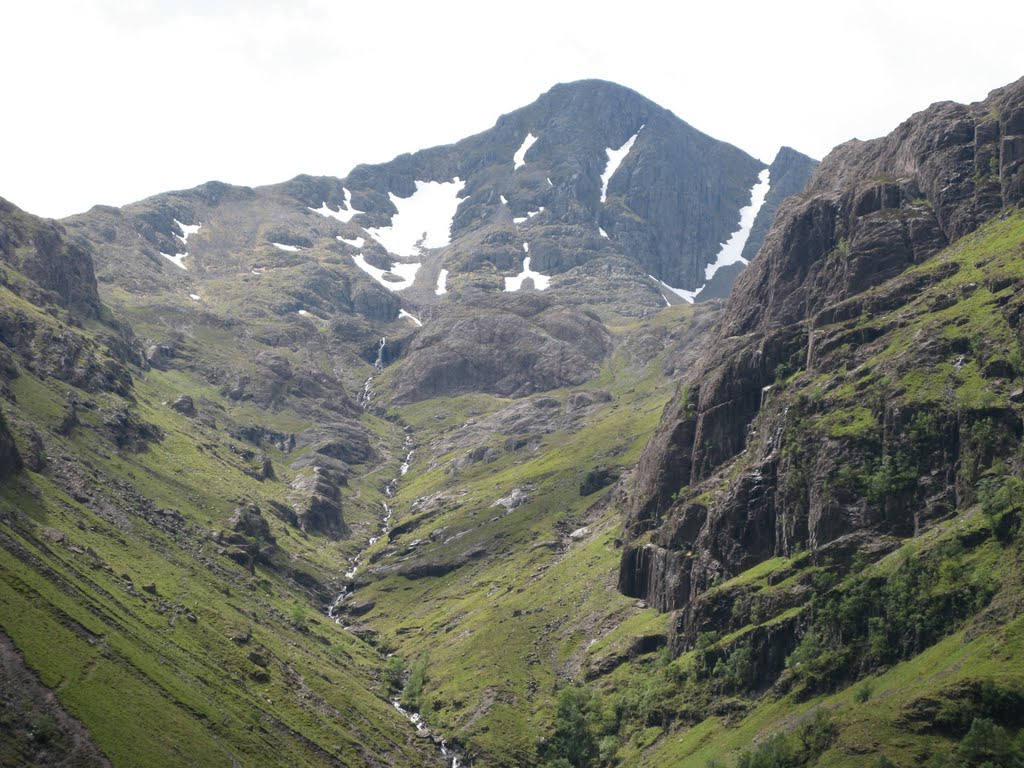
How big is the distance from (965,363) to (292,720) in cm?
14223

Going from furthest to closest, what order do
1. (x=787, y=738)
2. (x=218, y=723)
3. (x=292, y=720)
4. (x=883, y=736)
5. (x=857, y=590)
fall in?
(x=292, y=720)
(x=218, y=723)
(x=857, y=590)
(x=787, y=738)
(x=883, y=736)

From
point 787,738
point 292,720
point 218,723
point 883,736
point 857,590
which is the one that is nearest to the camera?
point 883,736

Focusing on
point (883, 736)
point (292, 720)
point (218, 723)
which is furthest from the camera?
point (292, 720)

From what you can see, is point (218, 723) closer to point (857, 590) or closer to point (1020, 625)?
point (857, 590)

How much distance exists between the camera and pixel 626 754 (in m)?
179

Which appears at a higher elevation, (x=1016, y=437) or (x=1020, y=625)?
(x=1016, y=437)

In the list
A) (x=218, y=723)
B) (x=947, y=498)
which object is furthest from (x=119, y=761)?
(x=947, y=498)

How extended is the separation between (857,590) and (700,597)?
37.1 metres

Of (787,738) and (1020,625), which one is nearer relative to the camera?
(1020,625)

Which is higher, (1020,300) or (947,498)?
(1020,300)

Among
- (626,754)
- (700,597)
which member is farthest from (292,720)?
(700,597)

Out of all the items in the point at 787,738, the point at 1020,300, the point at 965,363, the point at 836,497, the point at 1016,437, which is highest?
the point at 1020,300

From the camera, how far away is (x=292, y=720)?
616 feet

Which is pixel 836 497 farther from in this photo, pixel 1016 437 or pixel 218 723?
pixel 218 723
